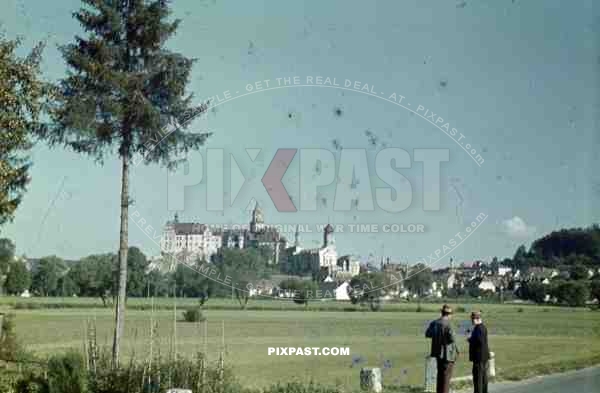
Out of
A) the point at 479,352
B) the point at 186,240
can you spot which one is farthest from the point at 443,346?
the point at 186,240

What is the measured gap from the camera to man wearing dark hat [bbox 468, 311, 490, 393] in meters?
14.8

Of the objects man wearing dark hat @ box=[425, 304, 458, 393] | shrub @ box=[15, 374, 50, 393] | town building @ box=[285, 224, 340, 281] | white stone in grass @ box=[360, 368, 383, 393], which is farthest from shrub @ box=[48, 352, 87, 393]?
town building @ box=[285, 224, 340, 281]

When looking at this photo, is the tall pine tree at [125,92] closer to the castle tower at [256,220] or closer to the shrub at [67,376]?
the shrub at [67,376]

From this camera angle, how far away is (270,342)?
39.8m

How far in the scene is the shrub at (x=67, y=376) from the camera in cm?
1206

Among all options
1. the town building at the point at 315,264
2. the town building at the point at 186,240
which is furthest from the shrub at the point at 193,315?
the town building at the point at 315,264

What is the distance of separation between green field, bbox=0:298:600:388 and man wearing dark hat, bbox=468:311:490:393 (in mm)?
4823

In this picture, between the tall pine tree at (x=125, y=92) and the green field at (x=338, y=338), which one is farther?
the green field at (x=338, y=338)

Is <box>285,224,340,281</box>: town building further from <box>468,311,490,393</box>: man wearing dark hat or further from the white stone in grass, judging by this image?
<box>468,311,490,393</box>: man wearing dark hat

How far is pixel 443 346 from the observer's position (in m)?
13.8

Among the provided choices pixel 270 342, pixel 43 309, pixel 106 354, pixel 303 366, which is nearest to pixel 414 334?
pixel 270 342

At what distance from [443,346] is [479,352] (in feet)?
4.45

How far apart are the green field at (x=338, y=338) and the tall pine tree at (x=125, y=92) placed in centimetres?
419

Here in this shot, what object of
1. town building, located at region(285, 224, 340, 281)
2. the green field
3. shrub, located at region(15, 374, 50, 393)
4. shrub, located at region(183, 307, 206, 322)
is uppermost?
town building, located at region(285, 224, 340, 281)
